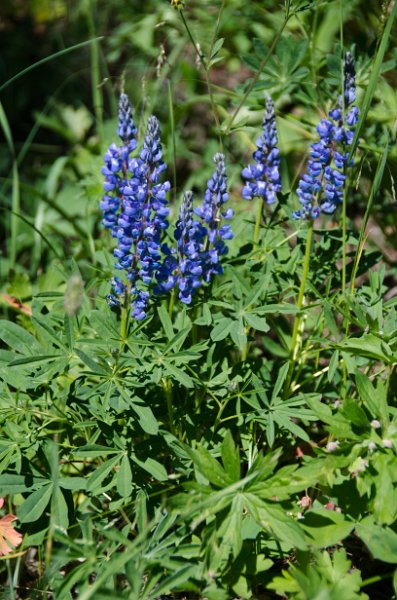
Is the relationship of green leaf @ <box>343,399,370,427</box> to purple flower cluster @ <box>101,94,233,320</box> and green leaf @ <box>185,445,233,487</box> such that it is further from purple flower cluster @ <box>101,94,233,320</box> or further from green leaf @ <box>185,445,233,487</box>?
purple flower cluster @ <box>101,94,233,320</box>

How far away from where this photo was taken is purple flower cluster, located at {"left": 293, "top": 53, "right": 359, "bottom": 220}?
2.21 metres

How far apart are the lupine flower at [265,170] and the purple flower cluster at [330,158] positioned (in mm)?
91

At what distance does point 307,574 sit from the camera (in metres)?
1.91

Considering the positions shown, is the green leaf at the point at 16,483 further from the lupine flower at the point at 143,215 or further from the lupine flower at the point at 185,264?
the lupine flower at the point at 185,264

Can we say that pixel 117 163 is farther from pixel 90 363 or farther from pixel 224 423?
pixel 224 423

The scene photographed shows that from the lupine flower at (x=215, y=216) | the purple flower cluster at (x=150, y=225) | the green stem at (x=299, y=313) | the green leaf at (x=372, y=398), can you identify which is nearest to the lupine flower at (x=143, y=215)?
the purple flower cluster at (x=150, y=225)

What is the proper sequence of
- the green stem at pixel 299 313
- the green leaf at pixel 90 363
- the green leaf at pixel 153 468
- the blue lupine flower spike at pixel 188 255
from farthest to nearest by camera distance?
the green stem at pixel 299 313
the blue lupine flower spike at pixel 188 255
the green leaf at pixel 153 468
the green leaf at pixel 90 363

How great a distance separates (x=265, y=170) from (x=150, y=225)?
0.43 m

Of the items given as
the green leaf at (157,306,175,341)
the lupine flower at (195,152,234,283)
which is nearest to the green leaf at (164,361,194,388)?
the green leaf at (157,306,175,341)

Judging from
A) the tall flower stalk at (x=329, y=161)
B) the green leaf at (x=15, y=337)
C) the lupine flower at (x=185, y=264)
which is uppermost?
the tall flower stalk at (x=329, y=161)

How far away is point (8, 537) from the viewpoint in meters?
2.18

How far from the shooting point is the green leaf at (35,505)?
207 centimetres

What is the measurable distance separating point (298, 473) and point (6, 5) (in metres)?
4.46

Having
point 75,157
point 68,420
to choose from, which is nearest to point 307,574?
point 68,420
